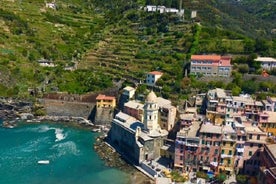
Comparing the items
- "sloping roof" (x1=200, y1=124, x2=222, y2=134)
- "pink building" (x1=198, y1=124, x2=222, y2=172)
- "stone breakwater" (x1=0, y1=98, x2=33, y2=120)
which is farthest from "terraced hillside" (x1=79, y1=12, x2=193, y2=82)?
"pink building" (x1=198, y1=124, x2=222, y2=172)

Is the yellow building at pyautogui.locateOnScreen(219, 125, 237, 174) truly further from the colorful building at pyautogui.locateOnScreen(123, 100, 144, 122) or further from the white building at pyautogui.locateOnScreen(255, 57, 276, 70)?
the white building at pyautogui.locateOnScreen(255, 57, 276, 70)

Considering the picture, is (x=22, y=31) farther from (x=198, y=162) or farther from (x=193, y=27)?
(x=198, y=162)

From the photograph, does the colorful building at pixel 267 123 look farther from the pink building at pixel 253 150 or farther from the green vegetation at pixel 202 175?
the green vegetation at pixel 202 175

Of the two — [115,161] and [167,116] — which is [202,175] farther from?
[115,161]

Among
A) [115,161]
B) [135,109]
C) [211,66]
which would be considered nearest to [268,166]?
A: [115,161]

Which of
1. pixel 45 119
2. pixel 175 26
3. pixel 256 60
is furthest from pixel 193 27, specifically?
pixel 45 119

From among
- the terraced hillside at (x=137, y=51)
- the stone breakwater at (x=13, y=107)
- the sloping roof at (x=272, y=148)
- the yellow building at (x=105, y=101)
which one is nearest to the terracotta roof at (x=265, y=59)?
the terraced hillside at (x=137, y=51)
